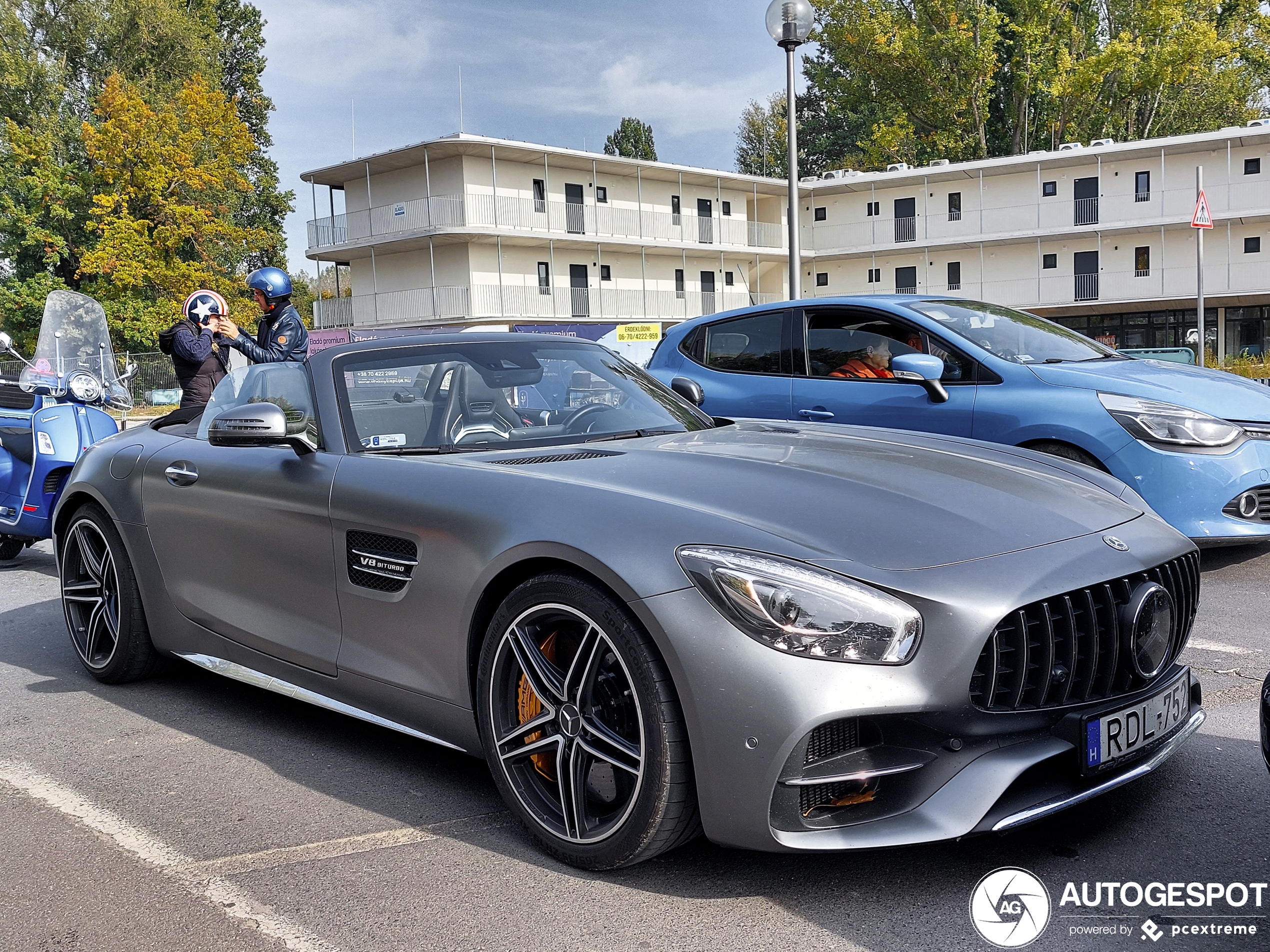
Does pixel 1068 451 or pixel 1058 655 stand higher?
pixel 1068 451

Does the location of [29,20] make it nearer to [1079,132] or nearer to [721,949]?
[1079,132]

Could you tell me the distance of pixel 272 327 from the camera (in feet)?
25.6

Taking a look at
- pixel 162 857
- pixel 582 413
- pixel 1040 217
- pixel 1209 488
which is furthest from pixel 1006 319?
pixel 1040 217

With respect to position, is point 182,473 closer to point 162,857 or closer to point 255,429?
point 255,429

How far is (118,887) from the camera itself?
9.03ft

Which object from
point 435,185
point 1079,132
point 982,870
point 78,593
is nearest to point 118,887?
point 982,870

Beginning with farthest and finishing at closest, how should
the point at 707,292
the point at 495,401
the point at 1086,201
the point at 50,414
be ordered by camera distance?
the point at 707,292
the point at 1086,201
the point at 50,414
the point at 495,401

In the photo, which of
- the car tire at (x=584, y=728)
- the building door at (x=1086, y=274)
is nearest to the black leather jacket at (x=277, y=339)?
the car tire at (x=584, y=728)

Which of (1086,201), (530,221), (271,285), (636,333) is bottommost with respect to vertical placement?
(636,333)

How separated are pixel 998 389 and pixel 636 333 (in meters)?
13.3

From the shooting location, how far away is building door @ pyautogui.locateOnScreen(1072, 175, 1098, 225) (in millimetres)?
45125

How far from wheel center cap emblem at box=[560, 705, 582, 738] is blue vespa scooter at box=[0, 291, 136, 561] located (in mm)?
5350

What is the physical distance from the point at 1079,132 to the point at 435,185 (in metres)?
29.3

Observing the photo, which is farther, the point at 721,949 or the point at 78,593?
the point at 78,593
